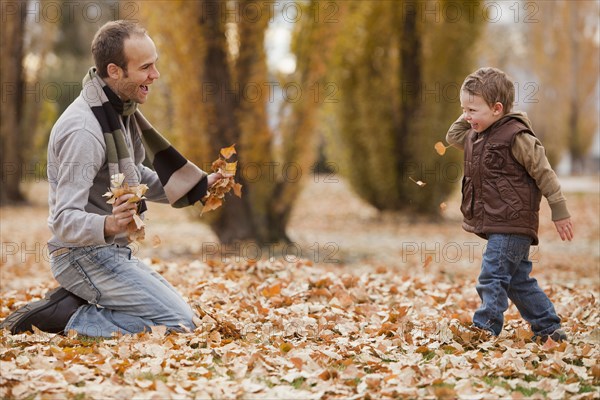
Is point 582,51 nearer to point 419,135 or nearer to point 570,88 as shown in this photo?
point 570,88

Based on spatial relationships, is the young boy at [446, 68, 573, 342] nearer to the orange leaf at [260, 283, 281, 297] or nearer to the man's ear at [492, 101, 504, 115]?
the man's ear at [492, 101, 504, 115]

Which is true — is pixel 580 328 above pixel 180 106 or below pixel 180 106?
below

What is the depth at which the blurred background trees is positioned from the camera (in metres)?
9.22

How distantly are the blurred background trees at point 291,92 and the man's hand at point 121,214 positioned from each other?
5.51 m

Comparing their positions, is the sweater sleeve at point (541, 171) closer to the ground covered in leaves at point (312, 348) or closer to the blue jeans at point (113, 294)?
the ground covered in leaves at point (312, 348)

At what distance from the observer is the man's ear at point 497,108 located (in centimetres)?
407

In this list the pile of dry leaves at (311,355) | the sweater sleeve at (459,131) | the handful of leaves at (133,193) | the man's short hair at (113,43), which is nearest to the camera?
the pile of dry leaves at (311,355)

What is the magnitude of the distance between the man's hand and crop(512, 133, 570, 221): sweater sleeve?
2125 mm

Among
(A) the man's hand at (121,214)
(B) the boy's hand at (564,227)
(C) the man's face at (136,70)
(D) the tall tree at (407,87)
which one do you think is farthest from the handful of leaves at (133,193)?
(D) the tall tree at (407,87)

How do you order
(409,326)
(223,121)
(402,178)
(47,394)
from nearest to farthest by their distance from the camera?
(47,394), (409,326), (223,121), (402,178)

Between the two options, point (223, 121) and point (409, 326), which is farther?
point (223, 121)

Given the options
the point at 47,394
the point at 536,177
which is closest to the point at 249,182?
the point at 536,177

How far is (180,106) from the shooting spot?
367 inches

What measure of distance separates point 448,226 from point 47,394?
11.0 metres
